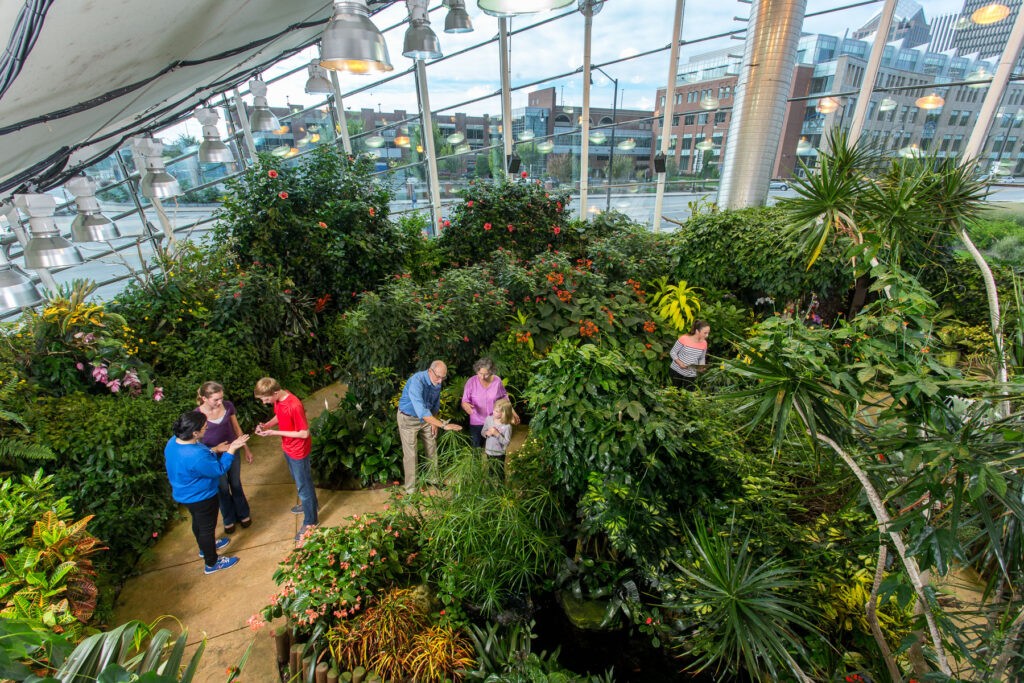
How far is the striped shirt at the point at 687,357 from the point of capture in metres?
4.31

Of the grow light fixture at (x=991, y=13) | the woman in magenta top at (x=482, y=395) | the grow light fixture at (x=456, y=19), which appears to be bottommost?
the woman in magenta top at (x=482, y=395)

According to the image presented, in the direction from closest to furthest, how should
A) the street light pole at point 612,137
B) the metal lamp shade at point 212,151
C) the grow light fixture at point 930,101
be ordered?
the metal lamp shade at point 212,151 → the grow light fixture at point 930,101 → the street light pole at point 612,137

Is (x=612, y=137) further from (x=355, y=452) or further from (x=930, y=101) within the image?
(x=355, y=452)

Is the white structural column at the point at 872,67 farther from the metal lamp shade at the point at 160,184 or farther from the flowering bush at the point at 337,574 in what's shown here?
the metal lamp shade at the point at 160,184

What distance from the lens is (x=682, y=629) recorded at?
2.64m

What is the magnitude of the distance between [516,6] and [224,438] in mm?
3165

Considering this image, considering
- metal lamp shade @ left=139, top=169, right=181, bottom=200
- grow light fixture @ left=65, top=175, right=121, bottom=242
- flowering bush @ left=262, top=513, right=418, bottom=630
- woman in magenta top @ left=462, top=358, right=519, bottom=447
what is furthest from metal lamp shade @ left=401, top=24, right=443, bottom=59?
flowering bush @ left=262, top=513, right=418, bottom=630

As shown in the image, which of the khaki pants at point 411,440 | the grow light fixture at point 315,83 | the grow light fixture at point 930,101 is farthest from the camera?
the grow light fixture at point 930,101

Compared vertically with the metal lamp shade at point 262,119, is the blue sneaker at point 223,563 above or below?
below

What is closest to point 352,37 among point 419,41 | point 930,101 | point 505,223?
point 419,41

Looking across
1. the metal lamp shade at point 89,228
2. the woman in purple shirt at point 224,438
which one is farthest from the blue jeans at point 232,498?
the metal lamp shade at point 89,228

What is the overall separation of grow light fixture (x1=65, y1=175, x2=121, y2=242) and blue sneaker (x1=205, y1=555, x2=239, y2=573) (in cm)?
278

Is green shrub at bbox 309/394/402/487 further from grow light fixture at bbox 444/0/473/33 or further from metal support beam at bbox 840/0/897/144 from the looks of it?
metal support beam at bbox 840/0/897/144

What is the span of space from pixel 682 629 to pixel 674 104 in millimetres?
7492
